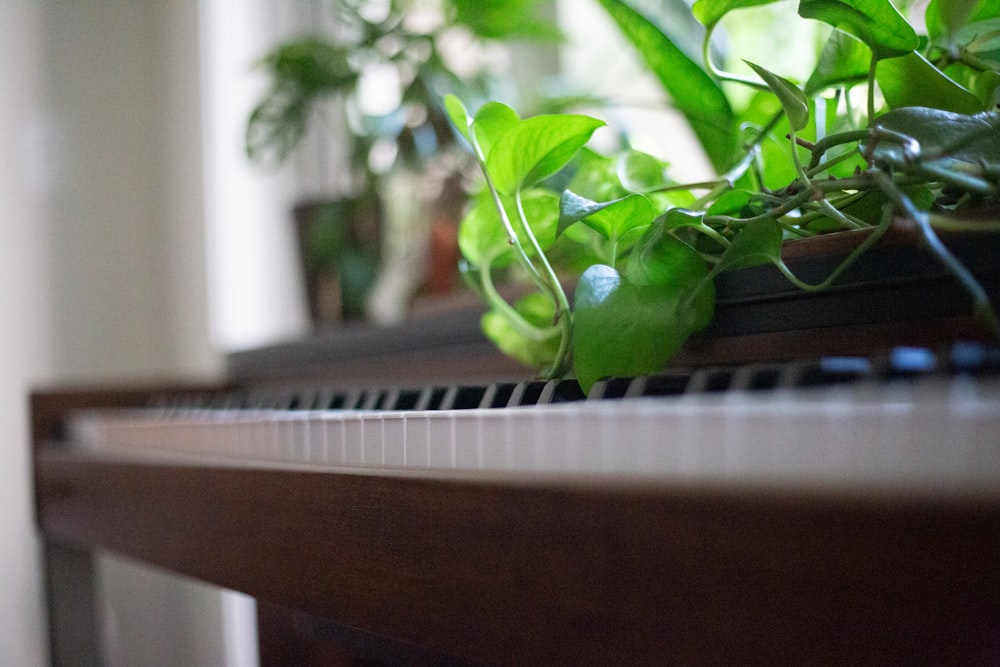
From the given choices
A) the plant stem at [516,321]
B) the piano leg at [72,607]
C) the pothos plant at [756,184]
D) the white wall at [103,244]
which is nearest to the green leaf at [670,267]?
the pothos plant at [756,184]

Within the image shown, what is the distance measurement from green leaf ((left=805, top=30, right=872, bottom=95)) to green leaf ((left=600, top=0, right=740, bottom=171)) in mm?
108

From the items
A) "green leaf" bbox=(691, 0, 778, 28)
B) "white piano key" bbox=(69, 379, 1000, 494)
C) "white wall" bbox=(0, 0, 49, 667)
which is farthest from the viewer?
"white wall" bbox=(0, 0, 49, 667)

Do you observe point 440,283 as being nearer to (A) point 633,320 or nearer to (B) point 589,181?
(B) point 589,181

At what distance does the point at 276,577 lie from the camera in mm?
607

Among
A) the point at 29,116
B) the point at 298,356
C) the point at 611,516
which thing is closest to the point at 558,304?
the point at 611,516

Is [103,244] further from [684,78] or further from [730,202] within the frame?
[730,202]

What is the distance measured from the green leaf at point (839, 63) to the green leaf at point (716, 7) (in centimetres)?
6

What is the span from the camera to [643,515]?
364 mm

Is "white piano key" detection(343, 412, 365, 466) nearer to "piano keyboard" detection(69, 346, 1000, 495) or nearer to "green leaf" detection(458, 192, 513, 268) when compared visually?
"piano keyboard" detection(69, 346, 1000, 495)

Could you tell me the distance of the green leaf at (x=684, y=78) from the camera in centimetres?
67

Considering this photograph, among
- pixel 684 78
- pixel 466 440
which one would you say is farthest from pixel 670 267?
pixel 684 78

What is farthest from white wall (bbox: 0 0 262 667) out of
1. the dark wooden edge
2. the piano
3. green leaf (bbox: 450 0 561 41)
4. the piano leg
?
the dark wooden edge

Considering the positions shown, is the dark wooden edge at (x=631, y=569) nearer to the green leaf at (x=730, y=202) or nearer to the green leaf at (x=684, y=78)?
the green leaf at (x=730, y=202)

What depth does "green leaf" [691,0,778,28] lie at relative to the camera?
52 centimetres
